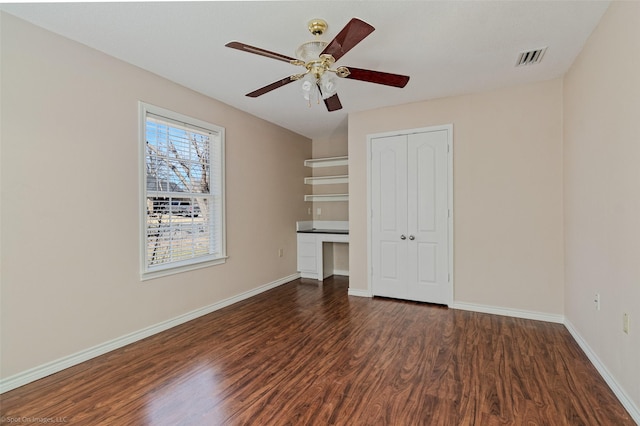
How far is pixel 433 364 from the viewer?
242 centimetres

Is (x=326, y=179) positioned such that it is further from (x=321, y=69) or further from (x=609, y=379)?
(x=609, y=379)

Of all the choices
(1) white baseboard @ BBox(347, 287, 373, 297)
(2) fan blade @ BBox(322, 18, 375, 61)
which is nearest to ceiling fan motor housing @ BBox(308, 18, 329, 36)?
(2) fan blade @ BBox(322, 18, 375, 61)

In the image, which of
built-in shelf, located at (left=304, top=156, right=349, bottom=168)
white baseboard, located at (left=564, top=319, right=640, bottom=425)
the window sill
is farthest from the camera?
built-in shelf, located at (left=304, top=156, right=349, bottom=168)

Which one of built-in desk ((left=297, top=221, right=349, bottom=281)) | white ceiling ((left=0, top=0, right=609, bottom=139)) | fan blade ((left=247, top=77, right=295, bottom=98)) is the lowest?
built-in desk ((left=297, top=221, right=349, bottom=281))

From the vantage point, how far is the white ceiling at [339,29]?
2.08 metres

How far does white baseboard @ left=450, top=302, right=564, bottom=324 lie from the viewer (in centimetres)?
328

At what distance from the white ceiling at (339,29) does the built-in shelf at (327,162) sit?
215cm

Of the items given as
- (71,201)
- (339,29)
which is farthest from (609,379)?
(71,201)

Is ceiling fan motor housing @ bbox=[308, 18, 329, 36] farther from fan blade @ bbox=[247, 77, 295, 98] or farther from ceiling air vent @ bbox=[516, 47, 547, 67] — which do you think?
ceiling air vent @ bbox=[516, 47, 547, 67]

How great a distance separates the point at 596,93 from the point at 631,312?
1.61 m

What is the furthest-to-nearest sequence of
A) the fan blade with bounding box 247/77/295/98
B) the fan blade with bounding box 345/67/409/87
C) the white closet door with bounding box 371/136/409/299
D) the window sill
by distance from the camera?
1. the white closet door with bounding box 371/136/409/299
2. the window sill
3. the fan blade with bounding box 247/77/295/98
4. the fan blade with bounding box 345/67/409/87

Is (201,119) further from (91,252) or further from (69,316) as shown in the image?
(69,316)

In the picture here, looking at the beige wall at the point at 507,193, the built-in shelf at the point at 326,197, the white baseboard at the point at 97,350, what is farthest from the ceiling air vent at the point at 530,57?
the white baseboard at the point at 97,350

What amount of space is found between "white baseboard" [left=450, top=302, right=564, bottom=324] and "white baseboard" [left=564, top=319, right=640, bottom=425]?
1.11 feet
